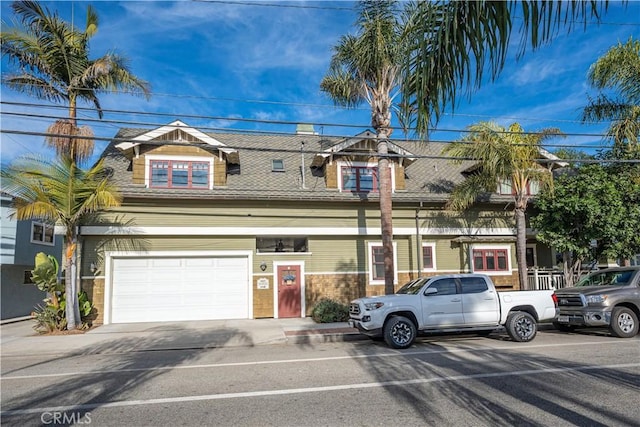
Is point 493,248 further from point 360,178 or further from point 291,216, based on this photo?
point 291,216

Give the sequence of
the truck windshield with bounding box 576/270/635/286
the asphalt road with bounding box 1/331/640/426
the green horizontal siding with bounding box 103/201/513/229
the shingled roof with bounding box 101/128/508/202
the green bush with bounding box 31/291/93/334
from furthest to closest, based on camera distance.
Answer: the shingled roof with bounding box 101/128/508/202
the green horizontal siding with bounding box 103/201/513/229
the green bush with bounding box 31/291/93/334
the truck windshield with bounding box 576/270/635/286
the asphalt road with bounding box 1/331/640/426

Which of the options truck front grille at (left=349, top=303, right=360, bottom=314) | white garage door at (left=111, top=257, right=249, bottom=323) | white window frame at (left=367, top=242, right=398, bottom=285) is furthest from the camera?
white window frame at (left=367, top=242, right=398, bottom=285)

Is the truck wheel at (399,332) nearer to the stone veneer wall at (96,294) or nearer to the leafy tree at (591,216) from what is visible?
the leafy tree at (591,216)

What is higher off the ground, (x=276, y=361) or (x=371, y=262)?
(x=371, y=262)

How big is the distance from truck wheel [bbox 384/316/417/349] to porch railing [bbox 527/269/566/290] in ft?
32.4

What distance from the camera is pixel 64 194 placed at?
45.2ft

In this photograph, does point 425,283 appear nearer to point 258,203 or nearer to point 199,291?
point 258,203

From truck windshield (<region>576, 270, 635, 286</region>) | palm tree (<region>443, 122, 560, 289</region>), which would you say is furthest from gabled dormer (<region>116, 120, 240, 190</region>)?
truck windshield (<region>576, 270, 635, 286</region>)

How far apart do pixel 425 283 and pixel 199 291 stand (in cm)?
910

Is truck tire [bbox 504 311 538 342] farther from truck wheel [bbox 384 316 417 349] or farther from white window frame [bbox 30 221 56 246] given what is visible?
white window frame [bbox 30 221 56 246]

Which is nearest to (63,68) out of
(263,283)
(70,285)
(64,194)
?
(64,194)

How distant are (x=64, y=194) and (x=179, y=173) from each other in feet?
13.8

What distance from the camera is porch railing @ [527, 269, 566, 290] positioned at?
695 inches

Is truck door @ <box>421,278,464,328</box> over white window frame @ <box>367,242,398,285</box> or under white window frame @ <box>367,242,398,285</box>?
under
